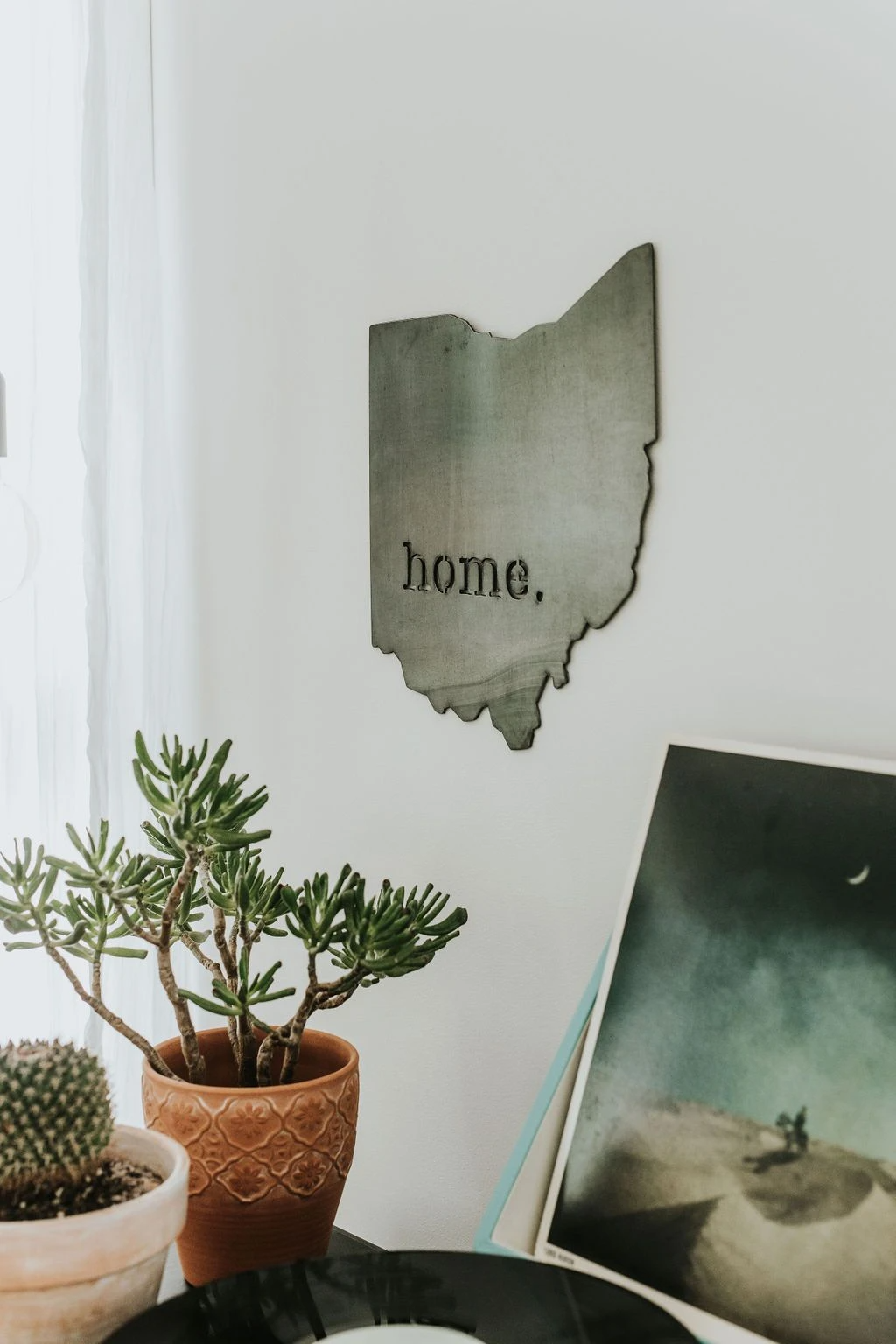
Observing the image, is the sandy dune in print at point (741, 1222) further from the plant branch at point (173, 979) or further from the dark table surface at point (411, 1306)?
the plant branch at point (173, 979)

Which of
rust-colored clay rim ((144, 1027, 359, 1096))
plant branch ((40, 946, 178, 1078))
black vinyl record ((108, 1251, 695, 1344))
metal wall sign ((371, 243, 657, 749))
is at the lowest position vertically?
black vinyl record ((108, 1251, 695, 1344))

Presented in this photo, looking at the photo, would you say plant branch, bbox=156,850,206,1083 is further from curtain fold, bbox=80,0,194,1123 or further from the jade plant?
curtain fold, bbox=80,0,194,1123

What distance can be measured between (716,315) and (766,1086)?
19.8 inches

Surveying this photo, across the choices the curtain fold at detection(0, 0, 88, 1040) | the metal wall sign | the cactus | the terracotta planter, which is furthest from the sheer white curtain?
the cactus

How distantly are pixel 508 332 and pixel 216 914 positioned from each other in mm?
501

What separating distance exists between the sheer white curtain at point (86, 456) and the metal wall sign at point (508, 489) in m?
0.30

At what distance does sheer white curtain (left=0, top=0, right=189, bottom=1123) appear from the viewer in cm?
126

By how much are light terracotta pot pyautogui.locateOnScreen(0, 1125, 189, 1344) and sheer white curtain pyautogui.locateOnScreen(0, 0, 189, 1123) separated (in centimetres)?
60

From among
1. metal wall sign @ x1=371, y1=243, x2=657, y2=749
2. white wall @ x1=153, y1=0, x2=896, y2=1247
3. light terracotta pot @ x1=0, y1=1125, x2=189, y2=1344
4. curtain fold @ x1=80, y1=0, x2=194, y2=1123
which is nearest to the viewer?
light terracotta pot @ x1=0, y1=1125, x2=189, y2=1344

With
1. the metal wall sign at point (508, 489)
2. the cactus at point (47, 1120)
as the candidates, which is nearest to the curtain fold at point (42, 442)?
the metal wall sign at point (508, 489)

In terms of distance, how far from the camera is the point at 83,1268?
67 centimetres

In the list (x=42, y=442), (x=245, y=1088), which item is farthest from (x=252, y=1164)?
(x=42, y=442)

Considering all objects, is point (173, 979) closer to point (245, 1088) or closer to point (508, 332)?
point (245, 1088)

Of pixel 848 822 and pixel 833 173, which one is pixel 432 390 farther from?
pixel 848 822
